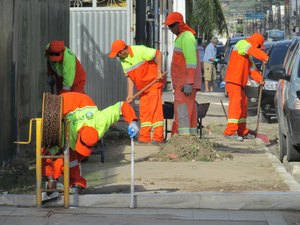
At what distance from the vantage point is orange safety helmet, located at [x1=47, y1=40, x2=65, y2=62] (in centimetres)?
1124

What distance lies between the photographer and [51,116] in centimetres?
804

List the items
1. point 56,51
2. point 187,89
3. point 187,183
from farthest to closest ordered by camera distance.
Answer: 1. point 187,89
2. point 56,51
3. point 187,183

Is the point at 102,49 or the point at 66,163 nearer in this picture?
the point at 66,163

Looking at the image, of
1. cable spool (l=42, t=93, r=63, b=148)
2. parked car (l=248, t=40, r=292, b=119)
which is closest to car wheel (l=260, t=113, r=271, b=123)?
parked car (l=248, t=40, r=292, b=119)

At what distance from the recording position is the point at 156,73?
42.5 ft

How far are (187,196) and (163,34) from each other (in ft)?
67.2

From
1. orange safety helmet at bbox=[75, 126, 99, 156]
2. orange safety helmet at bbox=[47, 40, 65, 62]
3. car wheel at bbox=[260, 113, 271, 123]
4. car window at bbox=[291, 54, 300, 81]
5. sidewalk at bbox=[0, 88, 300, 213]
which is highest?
orange safety helmet at bbox=[47, 40, 65, 62]

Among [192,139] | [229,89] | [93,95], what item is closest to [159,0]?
[93,95]

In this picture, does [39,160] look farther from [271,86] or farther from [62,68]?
[271,86]

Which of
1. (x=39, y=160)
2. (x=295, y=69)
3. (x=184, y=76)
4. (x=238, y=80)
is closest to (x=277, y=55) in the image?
(x=238, y=80)

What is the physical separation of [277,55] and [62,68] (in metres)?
9.61

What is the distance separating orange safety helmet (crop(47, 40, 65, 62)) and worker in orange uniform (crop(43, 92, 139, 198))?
111 inches

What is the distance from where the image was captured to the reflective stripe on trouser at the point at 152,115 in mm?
12781

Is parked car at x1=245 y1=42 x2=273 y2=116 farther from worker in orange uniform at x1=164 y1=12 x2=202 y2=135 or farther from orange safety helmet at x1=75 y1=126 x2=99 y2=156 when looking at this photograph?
orange safety helmet at x1=75 y1=126 x2=99 y2=156
